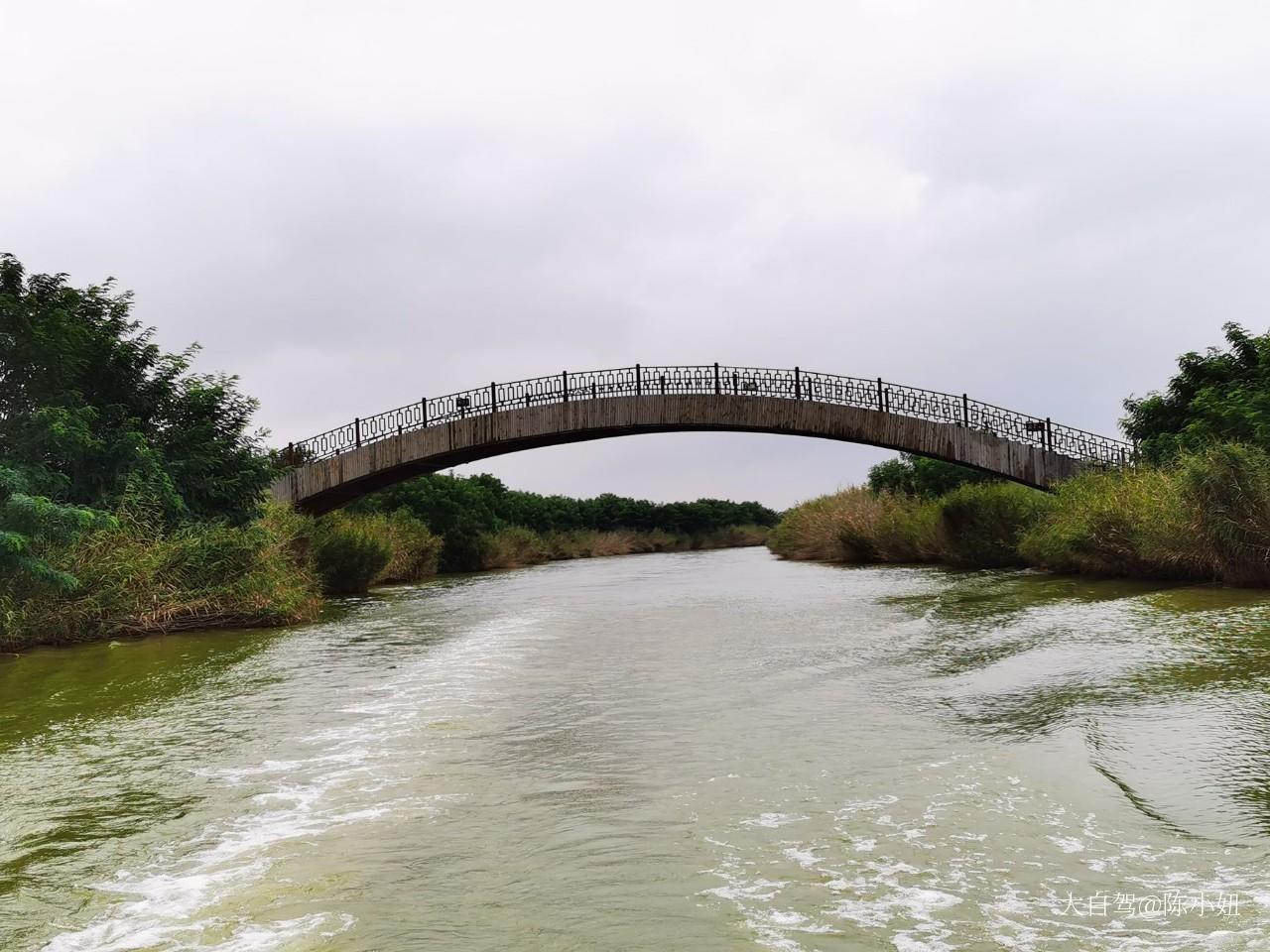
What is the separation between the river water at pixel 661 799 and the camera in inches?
Result: 132

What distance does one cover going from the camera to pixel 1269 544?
13805mm

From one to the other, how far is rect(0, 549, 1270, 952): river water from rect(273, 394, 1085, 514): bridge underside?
58.6 feet

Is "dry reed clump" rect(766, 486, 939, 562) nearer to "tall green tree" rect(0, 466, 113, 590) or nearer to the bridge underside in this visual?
the bridge underside

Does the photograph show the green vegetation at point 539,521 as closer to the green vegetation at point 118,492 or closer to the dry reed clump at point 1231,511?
the green vegetation at point 118,492

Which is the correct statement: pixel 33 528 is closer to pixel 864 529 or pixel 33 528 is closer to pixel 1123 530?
pixel 1123 530

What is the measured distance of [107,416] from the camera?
16.9 meters

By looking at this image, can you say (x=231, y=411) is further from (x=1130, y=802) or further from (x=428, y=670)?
(x=1130, y=802)

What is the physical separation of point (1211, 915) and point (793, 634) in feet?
29.6

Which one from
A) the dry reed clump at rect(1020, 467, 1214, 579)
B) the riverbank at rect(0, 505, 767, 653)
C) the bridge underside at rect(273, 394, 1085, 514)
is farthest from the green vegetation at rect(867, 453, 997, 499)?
the riverbank at rect(0, 505, 767, 653)

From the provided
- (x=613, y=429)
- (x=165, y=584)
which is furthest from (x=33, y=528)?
(x=613, y=429)

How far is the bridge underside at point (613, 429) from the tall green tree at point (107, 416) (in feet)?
32.8

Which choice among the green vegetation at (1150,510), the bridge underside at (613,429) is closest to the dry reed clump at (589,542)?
the bridge underside at (613,429)

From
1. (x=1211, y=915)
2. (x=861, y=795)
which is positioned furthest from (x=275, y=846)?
(x=1211, y=915)

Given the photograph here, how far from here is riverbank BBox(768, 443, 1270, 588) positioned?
46.5 feet
